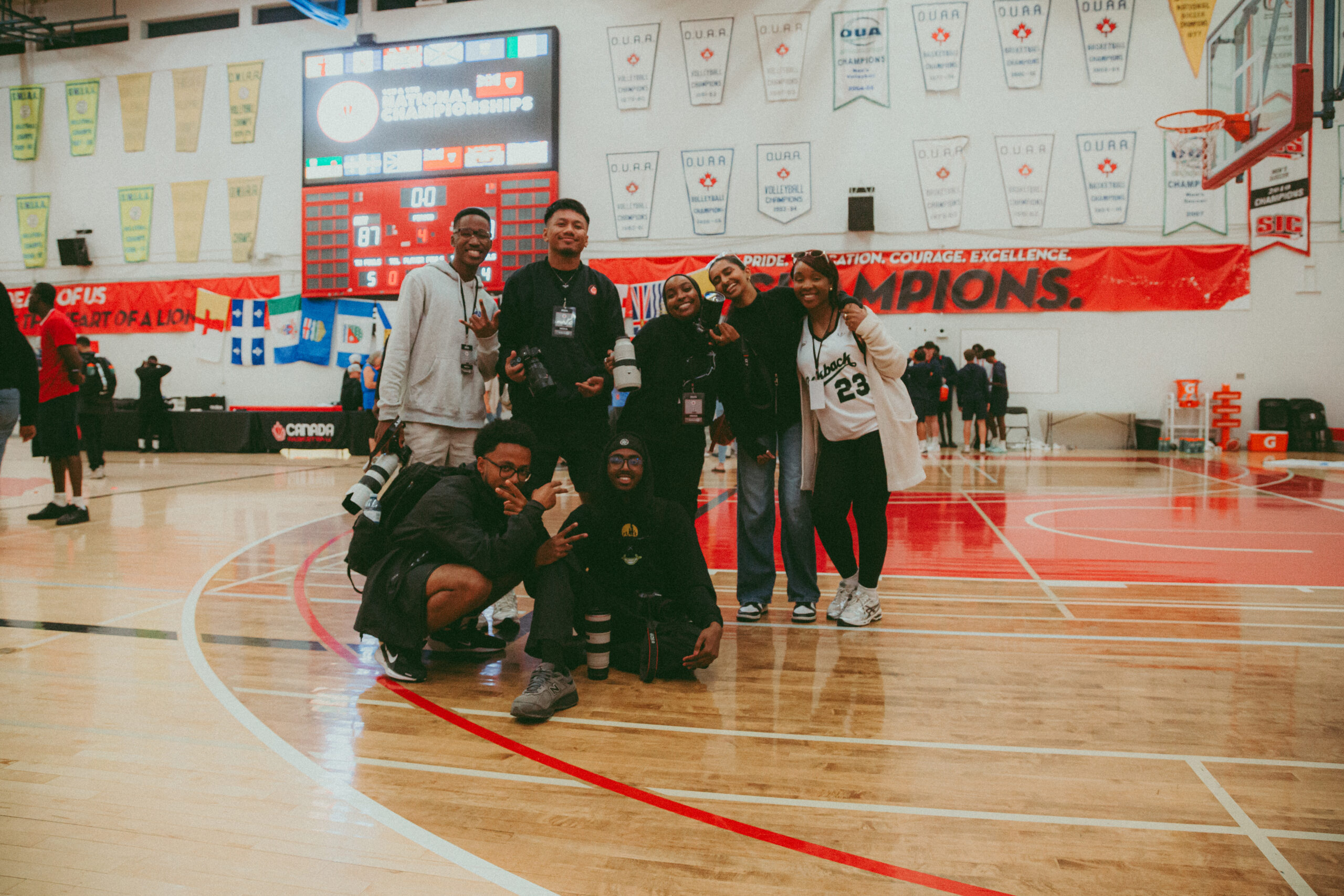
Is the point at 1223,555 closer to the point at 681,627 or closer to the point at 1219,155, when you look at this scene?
the point at 681,627

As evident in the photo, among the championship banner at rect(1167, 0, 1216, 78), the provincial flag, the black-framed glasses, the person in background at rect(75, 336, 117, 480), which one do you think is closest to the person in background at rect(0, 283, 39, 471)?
the person in background at rect(75, 336, 117, 480)

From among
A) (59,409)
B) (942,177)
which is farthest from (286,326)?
(942,177)

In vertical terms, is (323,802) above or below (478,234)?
below

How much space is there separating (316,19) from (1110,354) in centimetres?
1544

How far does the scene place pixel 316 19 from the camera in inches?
589

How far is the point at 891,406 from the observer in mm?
3439

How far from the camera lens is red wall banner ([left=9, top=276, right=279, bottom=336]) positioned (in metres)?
15.3

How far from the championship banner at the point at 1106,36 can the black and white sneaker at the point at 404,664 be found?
1416 cm

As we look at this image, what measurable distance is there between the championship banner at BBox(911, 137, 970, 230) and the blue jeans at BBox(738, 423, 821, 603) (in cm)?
1110

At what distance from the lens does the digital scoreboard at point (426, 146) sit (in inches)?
513

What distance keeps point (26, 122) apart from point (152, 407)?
753 centimetres

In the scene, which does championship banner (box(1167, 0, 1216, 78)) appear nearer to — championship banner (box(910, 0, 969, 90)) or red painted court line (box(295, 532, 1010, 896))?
championship banner (box(910, 0, 969, 90))

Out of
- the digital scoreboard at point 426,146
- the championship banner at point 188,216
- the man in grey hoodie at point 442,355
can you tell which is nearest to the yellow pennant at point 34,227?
the championship banner at point 188,216

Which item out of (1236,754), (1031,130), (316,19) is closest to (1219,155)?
(1031,130)
